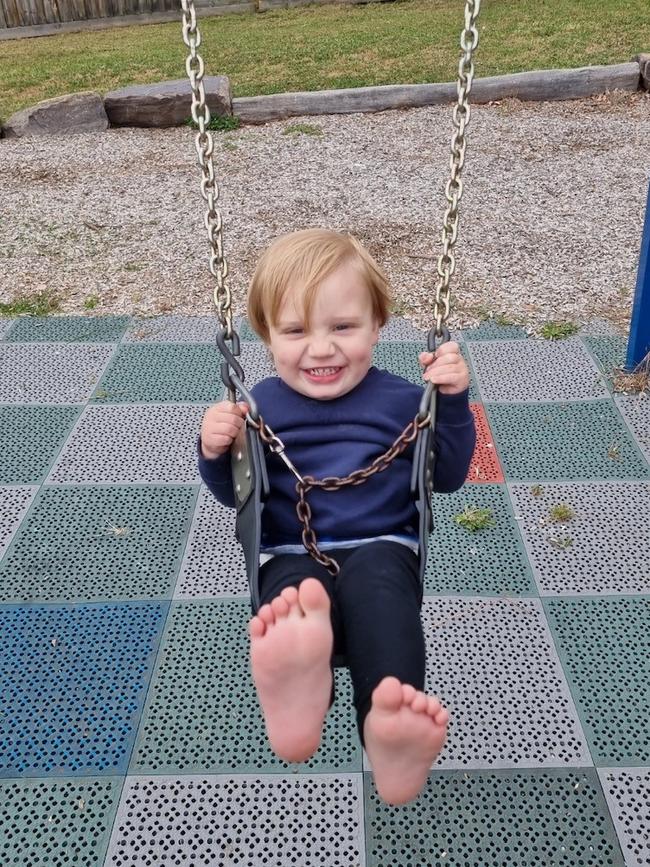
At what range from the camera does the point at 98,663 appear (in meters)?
2.53

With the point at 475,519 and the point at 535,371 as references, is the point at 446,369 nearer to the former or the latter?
the point at 475,519

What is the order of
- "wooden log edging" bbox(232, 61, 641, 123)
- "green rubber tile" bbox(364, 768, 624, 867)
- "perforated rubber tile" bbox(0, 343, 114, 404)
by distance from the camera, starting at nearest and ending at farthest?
"green rubber tile" bbox(364, 768, 624, 867), "perforated rubber tile" bbox(0, 343, 114, 404), "wooden log edging" bbox(232, 61, 641, 123)

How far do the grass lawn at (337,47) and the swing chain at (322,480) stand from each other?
26.6ft

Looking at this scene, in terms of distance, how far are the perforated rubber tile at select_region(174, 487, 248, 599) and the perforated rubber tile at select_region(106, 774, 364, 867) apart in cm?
74

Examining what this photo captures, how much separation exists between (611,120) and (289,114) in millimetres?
3265

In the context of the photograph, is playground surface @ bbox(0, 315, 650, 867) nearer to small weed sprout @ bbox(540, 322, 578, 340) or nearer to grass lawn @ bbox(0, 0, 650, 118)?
small weed sprout @ bbox(540, 322, 578, 340)

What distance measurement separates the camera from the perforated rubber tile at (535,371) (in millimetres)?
3832

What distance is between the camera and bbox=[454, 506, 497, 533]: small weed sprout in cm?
304

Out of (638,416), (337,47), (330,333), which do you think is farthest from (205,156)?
(337,47)

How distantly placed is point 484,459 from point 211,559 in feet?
4.17

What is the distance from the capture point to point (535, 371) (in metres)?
4.01

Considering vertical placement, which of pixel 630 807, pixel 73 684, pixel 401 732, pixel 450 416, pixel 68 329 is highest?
pixel 450 416

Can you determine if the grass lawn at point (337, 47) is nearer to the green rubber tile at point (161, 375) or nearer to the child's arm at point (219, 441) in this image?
the green rubber tile at point (161, 375)

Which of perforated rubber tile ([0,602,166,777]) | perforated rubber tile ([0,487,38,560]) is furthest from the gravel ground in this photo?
perforated rubber tile ([0,602,166,777])
